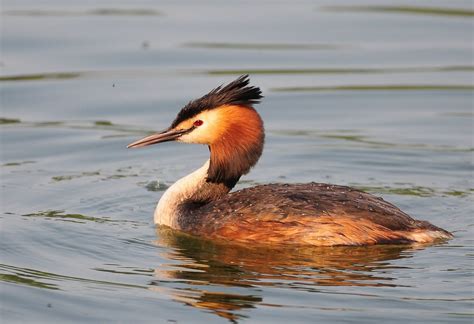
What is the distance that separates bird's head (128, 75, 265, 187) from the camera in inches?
428

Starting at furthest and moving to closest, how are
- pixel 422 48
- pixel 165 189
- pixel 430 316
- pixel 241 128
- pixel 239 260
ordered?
pixel 422 48 < pixel 165 189 < pixel 241 128 < pixel 239 260 < pixel 430 316

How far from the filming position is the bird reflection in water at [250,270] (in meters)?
9.10

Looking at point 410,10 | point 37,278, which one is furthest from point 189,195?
point 410,10

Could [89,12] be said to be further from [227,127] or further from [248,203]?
[248,203]

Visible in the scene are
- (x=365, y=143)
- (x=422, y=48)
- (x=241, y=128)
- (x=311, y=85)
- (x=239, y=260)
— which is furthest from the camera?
(x=422, y=48)

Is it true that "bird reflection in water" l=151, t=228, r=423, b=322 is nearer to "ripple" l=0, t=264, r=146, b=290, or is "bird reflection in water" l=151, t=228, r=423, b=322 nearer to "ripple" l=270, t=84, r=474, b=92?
"ripple" l=0, t=264, r=146, b=290

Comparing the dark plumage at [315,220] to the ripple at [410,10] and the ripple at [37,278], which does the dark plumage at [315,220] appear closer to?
the ripple at [37,278]

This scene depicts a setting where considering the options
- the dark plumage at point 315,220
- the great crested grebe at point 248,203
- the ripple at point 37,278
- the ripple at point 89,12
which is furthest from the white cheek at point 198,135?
the ripple at point 89,12

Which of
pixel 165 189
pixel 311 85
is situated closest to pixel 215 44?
pixel 311 85

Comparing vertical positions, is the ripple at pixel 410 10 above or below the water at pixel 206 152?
above

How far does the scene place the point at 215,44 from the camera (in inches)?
710

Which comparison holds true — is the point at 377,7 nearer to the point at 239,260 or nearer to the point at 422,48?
the point at 422,48

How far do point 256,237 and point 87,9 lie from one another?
10122 mm

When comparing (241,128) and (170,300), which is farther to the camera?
(241,128)
